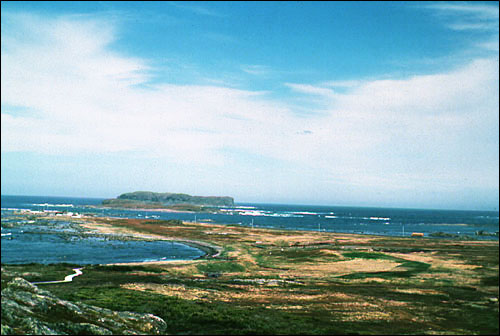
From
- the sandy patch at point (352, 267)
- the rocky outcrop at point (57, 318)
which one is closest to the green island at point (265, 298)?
the rocky outcrop at point (57, 318)

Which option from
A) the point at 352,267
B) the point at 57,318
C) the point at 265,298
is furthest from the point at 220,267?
the point at 57,318

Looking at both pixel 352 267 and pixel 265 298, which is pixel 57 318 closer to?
pixel 265 298

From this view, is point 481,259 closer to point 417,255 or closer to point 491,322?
point 417,255

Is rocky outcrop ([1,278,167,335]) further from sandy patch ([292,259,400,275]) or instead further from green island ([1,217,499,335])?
sandy patch ([292,259,400,275])

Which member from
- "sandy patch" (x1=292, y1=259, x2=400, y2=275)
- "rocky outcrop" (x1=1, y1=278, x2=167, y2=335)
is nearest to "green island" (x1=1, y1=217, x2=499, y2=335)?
"rocky outcrop" (x1=1, y1=278, x2=167, y2=335)

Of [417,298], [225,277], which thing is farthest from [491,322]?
[225,277]

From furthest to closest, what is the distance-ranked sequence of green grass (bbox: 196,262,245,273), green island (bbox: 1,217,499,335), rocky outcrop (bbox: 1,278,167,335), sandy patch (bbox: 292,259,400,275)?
sandy patch (bbox: 292,259,400,275) < green grass (bbox: 196,262,245,273) < green island (bbox: 1,217,499,335) < rocky outcrop (bbox: 1,278,167,335)
